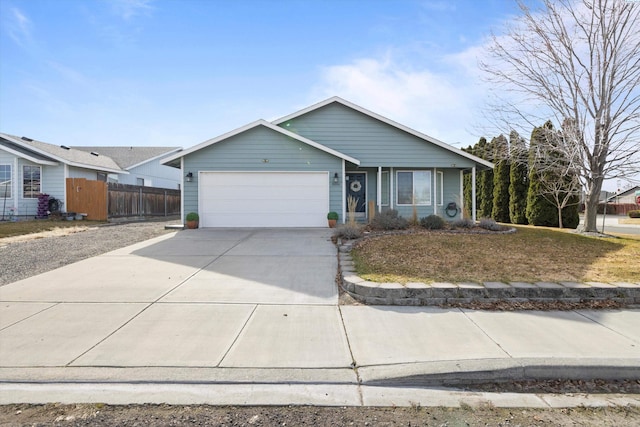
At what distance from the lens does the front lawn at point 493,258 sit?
5.77 m

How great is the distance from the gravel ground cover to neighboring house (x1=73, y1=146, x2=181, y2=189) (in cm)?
1215

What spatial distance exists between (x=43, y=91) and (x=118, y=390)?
624 inches

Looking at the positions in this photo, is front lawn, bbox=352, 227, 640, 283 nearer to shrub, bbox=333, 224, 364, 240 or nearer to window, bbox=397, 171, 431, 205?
shrub, bbox=333, 224, 364, 240

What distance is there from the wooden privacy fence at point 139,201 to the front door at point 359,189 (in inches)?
464

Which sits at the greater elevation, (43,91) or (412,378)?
(43,91)

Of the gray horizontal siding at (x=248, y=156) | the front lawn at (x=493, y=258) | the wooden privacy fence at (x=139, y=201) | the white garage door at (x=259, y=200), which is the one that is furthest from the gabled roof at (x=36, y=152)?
the front lawn at (x=493, y=258)

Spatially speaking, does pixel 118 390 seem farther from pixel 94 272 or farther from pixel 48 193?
pixel 48 193

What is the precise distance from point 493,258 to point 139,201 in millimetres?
18411

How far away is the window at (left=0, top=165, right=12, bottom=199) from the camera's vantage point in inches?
650

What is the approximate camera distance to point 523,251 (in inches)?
320

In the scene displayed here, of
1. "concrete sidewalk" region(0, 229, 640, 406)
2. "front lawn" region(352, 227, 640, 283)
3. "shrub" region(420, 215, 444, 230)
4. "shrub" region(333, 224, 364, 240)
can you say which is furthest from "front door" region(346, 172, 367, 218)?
"concrete sidewalk" region(0, 229, 640, 406)

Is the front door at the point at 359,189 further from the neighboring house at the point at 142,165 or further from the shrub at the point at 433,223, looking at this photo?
the neighboring house at the point at 142,165

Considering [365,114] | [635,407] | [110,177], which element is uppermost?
[365,114]

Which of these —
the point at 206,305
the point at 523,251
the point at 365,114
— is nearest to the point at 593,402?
the point at 206,305
